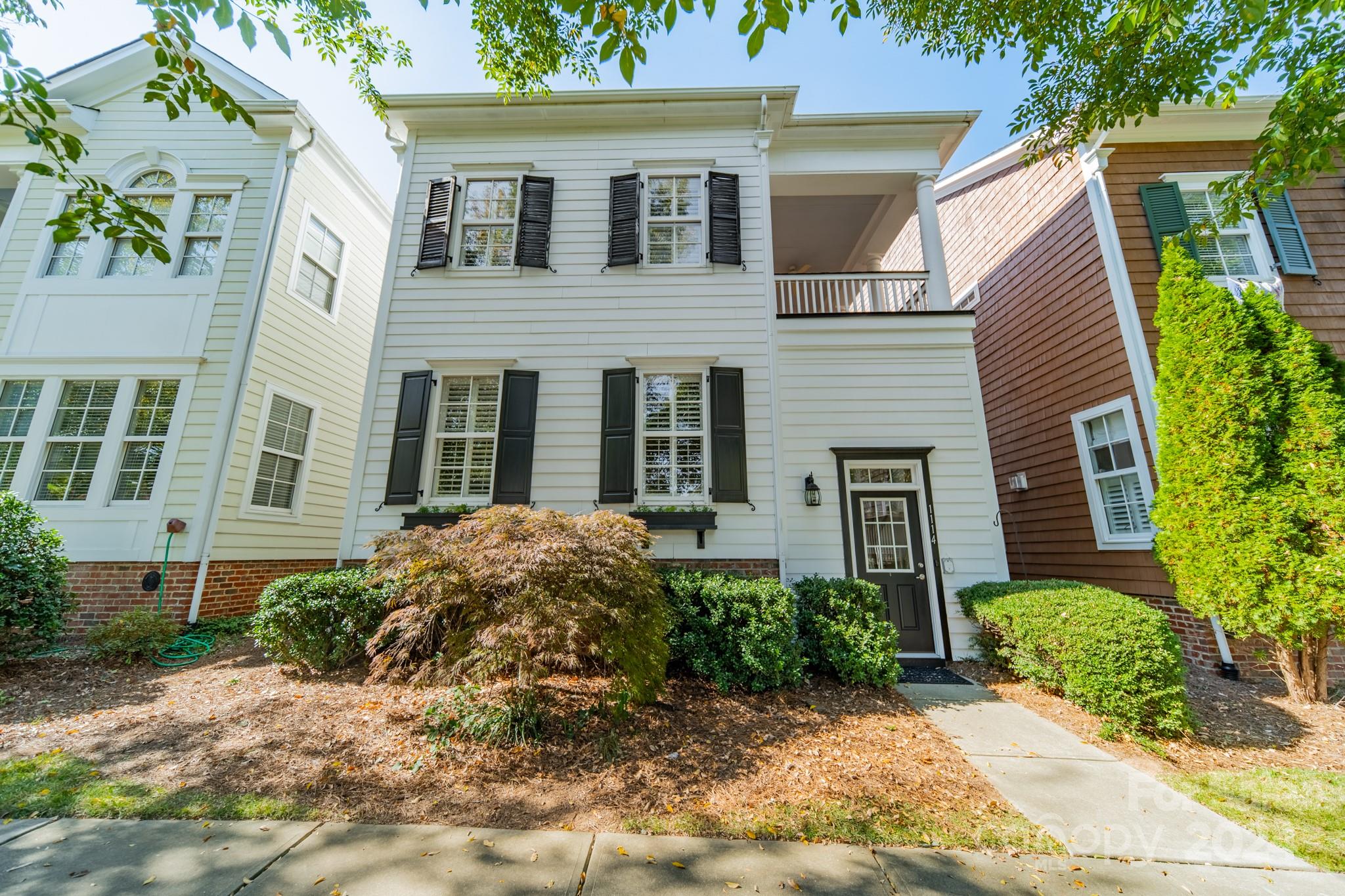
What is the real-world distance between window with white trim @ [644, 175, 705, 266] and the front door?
156 inches

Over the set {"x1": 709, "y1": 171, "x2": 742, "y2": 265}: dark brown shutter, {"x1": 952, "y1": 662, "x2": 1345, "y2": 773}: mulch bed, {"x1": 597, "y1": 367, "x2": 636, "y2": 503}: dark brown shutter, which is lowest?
{"x1": 952, "y1": 662, "x2": 1345, "y2": 773}: mulch bed

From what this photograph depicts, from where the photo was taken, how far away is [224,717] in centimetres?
392

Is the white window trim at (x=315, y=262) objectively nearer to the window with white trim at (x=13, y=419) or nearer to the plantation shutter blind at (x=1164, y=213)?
the window with white trim at (x=13, y=419)

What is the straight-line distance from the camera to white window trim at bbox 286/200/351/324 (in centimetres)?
780

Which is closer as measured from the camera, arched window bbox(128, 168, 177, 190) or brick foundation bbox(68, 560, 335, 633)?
brick foundation bbox(68, 560, 335, 633)

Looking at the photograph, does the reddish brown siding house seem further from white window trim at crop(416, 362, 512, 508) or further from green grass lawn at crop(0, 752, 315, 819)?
green grass lawn at crop(0, 752, 315, 819)

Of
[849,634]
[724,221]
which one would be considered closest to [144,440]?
[724,221]

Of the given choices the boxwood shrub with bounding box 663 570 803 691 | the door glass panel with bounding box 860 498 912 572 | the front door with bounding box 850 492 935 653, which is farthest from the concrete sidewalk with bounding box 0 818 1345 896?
the door glass panel with bounding box 860 498 912 572

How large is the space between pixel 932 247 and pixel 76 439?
11768 millimetres

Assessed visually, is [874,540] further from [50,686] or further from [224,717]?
[50,686]

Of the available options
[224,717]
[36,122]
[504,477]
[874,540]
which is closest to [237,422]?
[504,477]

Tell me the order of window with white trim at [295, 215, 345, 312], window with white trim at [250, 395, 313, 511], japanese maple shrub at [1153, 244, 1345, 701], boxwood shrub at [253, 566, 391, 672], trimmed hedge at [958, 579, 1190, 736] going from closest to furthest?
trimmed hedge at [958, 579, 1190, 736] < japanese maple shrub at [1153, 244, 1345, 701] < boxwood shrub at [253, 566, 391, 672] < window with white trim at [250, 395, 313, 511] < window with white trim at [295, 215, 345, 312]

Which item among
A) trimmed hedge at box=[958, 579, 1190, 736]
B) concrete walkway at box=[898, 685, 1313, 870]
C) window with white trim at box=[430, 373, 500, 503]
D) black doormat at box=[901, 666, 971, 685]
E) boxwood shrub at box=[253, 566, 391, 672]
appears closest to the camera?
concrete walkway at box=[898, 685, 1313, 870]

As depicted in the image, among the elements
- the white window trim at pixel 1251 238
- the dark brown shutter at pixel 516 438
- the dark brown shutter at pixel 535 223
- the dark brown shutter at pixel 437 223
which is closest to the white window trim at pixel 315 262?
the dark brown shutter at pixel 437 223
